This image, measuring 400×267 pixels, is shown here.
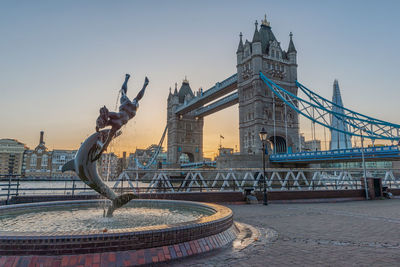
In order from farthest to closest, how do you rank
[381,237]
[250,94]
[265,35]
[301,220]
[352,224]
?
[265,35]
[250,94]
[301,220]
[352,224]
[381,237]

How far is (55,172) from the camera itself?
313ft

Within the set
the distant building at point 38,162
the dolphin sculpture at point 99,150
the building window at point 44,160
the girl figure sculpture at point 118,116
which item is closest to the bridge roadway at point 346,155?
the girl figure sculpture at point 118,116

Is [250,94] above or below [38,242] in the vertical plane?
above

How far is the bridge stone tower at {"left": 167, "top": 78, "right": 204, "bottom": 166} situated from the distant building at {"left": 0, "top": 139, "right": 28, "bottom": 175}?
53110 millimetres

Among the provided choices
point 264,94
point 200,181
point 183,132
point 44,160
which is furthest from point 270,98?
point 44,160

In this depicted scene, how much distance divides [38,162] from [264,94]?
8433cm

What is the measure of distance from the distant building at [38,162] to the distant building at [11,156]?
2387mm

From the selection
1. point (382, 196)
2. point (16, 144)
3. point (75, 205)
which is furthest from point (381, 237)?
point (16, 144)

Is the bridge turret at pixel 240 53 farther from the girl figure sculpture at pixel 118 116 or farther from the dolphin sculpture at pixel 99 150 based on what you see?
the dolphin sculpture at pixel 99 150

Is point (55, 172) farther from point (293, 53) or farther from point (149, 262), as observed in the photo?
point (149, 262)

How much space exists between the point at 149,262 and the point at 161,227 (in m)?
0.52

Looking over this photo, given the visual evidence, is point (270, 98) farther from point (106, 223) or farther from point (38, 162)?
point (38, 162)

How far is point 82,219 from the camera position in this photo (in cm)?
576

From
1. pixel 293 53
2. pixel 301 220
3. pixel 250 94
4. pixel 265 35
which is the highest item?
pixel 265 35
